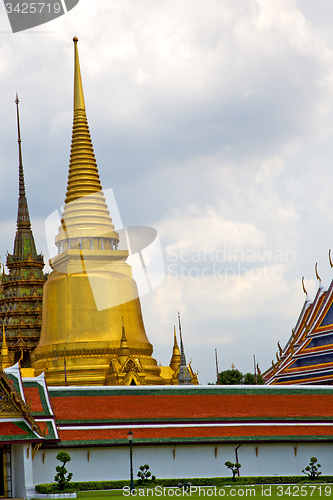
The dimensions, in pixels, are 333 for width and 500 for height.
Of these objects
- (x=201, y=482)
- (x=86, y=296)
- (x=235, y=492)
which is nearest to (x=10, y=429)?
(x=201, y=482)

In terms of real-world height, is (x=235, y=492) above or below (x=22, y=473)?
below

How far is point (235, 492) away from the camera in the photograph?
23016 mm

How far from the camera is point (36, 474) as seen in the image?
82.0 feet

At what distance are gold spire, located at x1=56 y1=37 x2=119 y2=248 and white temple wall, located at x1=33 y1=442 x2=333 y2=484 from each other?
1815 centimetres

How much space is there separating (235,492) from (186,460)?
3928 mm

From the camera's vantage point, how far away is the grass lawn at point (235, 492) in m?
21.7

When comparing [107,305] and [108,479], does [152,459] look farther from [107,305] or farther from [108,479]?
[107,305]

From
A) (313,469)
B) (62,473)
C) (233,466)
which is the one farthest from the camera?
(313,469)

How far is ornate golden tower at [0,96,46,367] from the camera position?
173 ft

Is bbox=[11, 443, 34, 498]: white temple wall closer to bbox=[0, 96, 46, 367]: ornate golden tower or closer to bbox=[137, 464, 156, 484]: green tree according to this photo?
bbox=[137, 464, 156, 484]: green tree

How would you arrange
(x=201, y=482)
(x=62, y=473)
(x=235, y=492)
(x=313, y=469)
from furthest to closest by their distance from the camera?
(x=313, y=469)
(x=201, y=482)
(x=62, y=473)
(x=235, y=492)

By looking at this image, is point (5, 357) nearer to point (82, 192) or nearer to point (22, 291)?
point (22, 291)

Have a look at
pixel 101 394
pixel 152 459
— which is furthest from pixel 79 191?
pixel 152 459

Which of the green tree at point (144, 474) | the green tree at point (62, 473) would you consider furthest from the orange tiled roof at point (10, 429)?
the green tree at point (144, 474)
